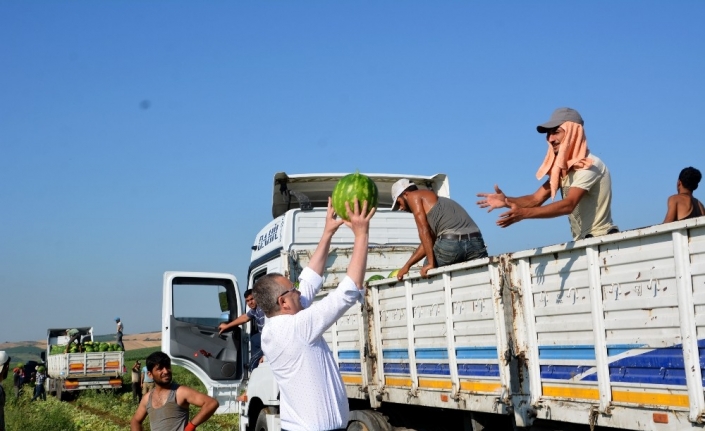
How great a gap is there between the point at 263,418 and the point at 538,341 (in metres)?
5.39

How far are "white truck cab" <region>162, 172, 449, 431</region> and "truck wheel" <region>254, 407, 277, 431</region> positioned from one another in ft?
0.04

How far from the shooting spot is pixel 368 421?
8273 millimetres

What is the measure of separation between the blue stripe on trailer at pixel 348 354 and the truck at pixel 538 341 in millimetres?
24

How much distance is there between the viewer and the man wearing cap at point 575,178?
609cm

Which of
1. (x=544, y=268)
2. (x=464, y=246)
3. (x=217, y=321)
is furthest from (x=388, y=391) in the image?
(x=217, y=321)

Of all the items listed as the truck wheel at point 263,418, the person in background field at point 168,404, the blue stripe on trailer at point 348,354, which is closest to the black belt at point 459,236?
the blue stripe on trailer at point 348,354

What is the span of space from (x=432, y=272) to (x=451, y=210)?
1.01 meters

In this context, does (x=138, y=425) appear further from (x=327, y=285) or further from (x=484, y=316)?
(x=327, y=285)

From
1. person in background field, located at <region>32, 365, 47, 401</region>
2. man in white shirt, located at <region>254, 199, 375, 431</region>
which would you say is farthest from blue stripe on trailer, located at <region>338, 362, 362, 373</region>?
person in background field, located at <region>32, 365, 47, 401</region>

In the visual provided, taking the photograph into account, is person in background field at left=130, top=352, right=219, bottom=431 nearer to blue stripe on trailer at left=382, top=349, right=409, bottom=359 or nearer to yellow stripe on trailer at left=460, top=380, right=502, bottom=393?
blue stripe on trailer at left=382, top=349, right=409, bottom=359

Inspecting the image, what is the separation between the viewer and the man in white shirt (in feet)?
14.3

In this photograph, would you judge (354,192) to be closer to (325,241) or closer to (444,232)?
(325,241)

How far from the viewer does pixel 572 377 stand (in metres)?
5.40

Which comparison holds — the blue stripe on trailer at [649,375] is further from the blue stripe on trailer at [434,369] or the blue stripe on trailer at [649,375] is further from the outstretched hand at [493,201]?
the blue stripe on trailer at [434,369]
